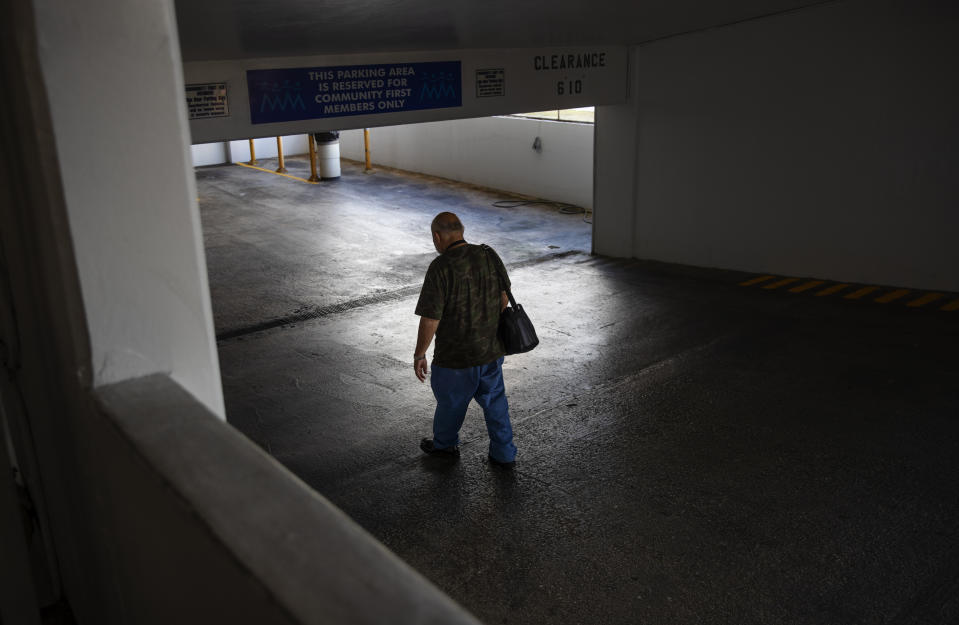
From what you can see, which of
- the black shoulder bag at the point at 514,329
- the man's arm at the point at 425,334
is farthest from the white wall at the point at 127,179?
the black shoulder bag at the point at 514,329

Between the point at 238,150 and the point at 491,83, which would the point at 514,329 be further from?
the point at 238,150

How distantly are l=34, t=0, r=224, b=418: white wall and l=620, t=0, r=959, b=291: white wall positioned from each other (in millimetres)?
8483

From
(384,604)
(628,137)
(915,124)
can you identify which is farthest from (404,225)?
(384,604)

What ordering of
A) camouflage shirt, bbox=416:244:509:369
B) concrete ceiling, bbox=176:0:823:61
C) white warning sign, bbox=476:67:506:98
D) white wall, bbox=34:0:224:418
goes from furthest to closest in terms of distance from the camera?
white warning sign, bbox=476:67:506:98, concrete ceiling, bbox=176:0:823:61, camouflage shirt, bbox=416:244:509:369, white wall, bbox=34:0:224:418

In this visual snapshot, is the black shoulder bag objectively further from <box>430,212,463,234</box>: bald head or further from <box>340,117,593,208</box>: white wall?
<box>340,117,593,208</box>: white wall

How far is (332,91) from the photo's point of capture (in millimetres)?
8148

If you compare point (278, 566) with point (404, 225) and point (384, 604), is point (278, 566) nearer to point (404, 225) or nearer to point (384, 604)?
point (384, 604)

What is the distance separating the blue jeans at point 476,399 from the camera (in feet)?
17.3

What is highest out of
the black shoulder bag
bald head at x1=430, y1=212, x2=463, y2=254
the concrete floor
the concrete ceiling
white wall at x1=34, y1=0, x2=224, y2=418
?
the concrete ceiling

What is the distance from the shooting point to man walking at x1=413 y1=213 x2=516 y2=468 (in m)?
5.13

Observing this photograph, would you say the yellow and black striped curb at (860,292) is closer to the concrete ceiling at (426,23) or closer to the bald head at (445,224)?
the concrete ceiling at (426,23)

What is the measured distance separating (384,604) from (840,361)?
6725 mm

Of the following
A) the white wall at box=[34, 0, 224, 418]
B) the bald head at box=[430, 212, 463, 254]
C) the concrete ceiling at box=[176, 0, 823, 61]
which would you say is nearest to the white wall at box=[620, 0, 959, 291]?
the concrete ceiling at box=[176, 0, 823, 61]

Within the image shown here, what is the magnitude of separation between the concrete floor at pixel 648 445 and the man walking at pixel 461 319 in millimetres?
639
